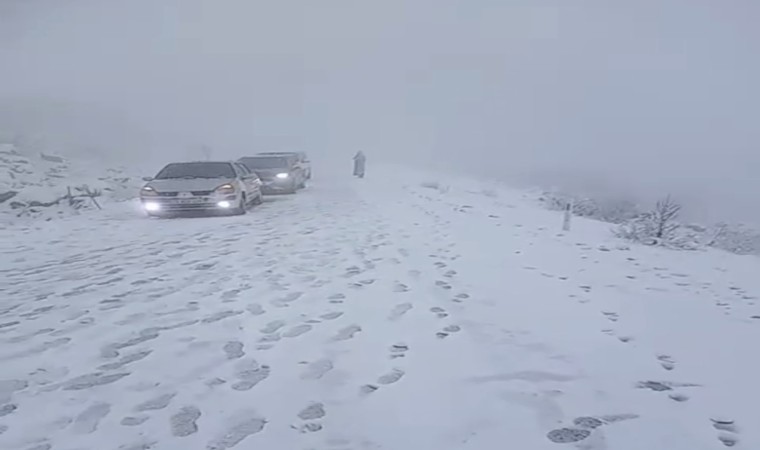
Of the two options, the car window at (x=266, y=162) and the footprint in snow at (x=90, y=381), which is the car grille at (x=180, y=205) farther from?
the footprint in snow at (x=90, y=381)

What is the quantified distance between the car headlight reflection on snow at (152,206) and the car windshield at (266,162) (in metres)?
8.58

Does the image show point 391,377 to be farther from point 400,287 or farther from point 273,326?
point 400,287

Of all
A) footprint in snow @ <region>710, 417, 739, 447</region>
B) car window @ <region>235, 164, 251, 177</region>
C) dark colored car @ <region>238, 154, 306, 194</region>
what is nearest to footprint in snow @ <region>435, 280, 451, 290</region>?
footprint in snow @ <region>710, 417, 739, 447</region>

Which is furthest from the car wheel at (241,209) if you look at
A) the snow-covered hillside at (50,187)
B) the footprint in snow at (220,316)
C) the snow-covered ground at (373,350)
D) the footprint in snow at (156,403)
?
the footprint in snow at (156,403)

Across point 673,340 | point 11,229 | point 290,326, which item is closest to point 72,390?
point 290,326

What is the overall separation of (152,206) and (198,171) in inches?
73.3

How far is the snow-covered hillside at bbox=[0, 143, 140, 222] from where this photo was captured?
60.2 feet

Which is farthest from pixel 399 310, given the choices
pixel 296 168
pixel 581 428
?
pixel 296 168

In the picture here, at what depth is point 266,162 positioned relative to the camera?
22.9m

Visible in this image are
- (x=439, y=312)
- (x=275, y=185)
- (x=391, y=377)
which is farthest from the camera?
(x=275, y=185)

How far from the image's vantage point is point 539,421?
364cm

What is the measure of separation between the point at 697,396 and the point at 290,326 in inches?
133

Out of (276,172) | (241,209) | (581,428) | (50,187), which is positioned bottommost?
(50,187)

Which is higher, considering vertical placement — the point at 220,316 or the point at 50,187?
the point at 220,316
